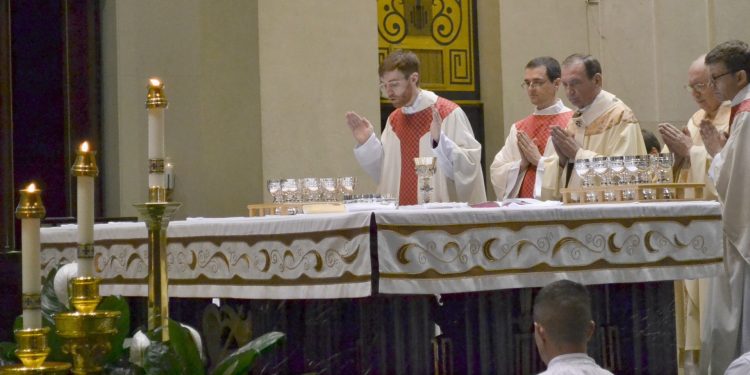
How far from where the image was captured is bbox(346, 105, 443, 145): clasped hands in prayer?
20.4 feet

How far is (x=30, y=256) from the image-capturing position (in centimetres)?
161

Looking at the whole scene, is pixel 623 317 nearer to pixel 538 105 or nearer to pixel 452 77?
pixel 538 105

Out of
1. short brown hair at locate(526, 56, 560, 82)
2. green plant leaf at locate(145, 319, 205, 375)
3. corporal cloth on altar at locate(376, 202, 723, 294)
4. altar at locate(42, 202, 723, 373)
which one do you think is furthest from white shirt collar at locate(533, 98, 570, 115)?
green plant leaf at locate(145, 319, 205, 375)

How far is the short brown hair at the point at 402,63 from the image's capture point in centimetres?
660

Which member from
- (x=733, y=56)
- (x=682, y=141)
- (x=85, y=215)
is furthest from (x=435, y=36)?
(x=85, y=215)

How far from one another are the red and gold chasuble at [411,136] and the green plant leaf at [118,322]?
202 inches

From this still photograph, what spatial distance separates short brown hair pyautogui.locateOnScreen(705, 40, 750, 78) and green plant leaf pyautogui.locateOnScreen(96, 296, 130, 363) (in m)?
4.57

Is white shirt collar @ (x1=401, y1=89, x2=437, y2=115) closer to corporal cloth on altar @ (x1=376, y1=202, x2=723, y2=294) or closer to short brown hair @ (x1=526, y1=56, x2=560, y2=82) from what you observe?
short brown hair @ (x1=526, y1=56, x2=560, y2=82)

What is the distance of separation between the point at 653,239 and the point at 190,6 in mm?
5451

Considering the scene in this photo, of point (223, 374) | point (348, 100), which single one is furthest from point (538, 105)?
point (223, 374)

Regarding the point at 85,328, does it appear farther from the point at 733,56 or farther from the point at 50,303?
the point at 733,56

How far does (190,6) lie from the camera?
9250 mm

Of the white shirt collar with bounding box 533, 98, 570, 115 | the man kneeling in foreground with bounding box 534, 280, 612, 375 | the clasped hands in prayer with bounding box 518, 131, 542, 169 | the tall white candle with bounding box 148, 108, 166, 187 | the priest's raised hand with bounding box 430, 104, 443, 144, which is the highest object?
the white shirt collar with bounding box 533, 98, 570, 115

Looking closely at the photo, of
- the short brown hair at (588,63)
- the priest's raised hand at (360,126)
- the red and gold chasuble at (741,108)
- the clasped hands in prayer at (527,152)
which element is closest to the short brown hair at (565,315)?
the red and gold chasuble at (741,108)
